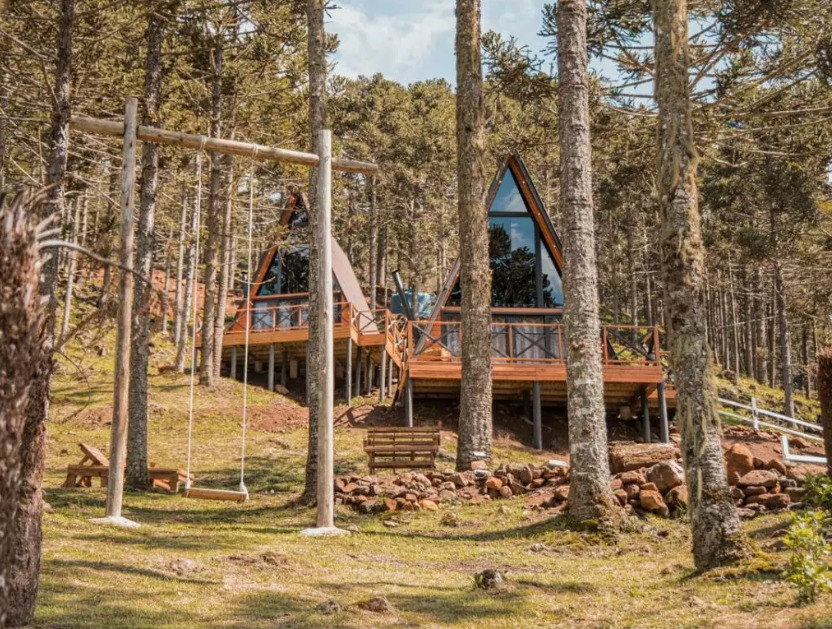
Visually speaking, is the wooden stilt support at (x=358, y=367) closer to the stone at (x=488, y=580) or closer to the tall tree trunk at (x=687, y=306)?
the stone at (x=488, y=580)

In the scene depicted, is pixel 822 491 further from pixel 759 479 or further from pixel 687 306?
pixel 759 479

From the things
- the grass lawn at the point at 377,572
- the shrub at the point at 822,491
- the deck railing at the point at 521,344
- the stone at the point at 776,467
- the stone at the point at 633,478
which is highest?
the deck railing at the point at 521,344

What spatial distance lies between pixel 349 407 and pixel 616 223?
2250 cm

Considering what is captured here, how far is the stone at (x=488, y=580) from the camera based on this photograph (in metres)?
6.96

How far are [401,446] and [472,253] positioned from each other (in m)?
3.36

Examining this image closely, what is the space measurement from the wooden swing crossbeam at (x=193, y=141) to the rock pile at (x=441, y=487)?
4.58 m

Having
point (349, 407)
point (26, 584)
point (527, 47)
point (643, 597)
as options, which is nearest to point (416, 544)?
point (643, 597)

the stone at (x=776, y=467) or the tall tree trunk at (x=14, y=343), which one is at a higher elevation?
the tall tree trunk at (x=14, y=343)

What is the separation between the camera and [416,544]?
9531mm

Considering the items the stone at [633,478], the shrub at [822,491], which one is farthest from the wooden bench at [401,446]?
the shrub at [822,491]

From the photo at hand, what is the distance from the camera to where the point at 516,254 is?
22.1m

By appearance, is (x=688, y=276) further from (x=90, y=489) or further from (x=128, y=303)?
(x=90, y=489)

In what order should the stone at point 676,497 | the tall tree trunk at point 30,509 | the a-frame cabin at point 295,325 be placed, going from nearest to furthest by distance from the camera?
the tall tree trunk at point 30,509
the stone at point 676,497
the a-frame cabin at point 295,325

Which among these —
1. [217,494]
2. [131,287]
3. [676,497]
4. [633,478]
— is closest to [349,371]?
[633,478]
